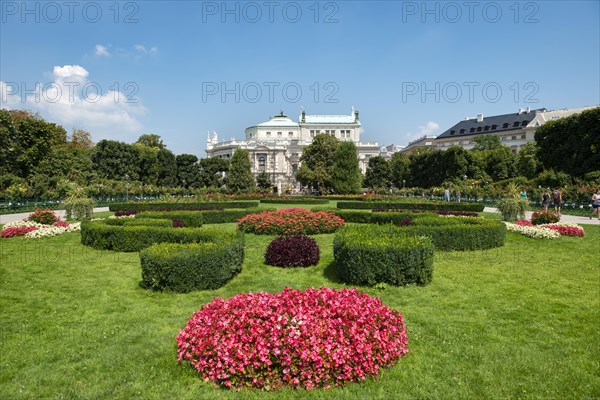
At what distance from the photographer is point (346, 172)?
4644 centimetres

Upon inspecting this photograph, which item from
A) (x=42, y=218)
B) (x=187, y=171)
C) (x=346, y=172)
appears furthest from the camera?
(x=187, y=171)

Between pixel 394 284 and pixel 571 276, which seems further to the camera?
pixel 571 276

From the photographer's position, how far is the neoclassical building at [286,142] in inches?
3565

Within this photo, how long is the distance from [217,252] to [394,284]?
13.9 ft

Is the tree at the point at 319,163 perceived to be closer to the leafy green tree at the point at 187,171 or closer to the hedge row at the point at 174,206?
the leafy green tree at the point at 187,171

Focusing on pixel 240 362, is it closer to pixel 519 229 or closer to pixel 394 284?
pixel 394 284

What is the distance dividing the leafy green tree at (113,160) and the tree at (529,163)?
176 feet

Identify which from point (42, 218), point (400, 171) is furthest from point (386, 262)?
point (400, 171)

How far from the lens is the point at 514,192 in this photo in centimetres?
2092

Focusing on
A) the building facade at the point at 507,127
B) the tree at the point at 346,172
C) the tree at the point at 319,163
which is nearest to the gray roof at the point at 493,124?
the building facade at the point at 507,127

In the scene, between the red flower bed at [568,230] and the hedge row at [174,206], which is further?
the hedge row at [174,206]

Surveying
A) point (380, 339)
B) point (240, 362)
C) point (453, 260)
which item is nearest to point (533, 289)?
point (453, 260)

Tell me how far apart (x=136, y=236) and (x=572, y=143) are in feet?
138

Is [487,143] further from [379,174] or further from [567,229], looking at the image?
[567,229]
